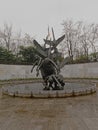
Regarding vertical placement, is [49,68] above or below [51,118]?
above

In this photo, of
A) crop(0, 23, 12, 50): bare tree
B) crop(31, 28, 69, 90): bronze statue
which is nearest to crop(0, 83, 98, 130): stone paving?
crop(31, 28, 69, 90): bronze statue

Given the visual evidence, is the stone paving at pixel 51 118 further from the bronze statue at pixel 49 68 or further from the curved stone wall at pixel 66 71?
the curved stone wall at pixel 66 71

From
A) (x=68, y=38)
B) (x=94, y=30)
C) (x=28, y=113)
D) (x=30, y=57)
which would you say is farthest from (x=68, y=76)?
(x=28, y=113)

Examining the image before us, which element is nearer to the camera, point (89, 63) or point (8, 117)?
point (8, 117)

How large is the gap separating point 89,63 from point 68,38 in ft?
41.7

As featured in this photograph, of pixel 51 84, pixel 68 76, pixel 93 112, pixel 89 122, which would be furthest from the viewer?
pixel 68 76

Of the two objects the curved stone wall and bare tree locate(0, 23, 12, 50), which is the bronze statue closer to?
the curved stone wall

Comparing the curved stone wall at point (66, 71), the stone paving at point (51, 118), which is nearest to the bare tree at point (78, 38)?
the curved stone wall at point (66, 71)

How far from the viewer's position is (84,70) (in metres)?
21.5

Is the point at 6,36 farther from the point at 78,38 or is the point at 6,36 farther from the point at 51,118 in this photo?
the point at 51,118

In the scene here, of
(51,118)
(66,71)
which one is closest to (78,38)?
(66,71)

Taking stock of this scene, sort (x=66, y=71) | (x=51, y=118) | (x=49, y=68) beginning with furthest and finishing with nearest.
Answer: (x=66, y=71), (x=49, y=68), (x=51, y=118)

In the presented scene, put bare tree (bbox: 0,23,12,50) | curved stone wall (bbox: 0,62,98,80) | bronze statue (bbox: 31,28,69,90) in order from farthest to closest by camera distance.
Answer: bare tree (bbox: 0,23,12,50), curved stone wall (bbox: 0,62,98,80), bronze statue (bbox: 31,28,69,90)

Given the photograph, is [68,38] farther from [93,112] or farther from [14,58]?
[93,112]
